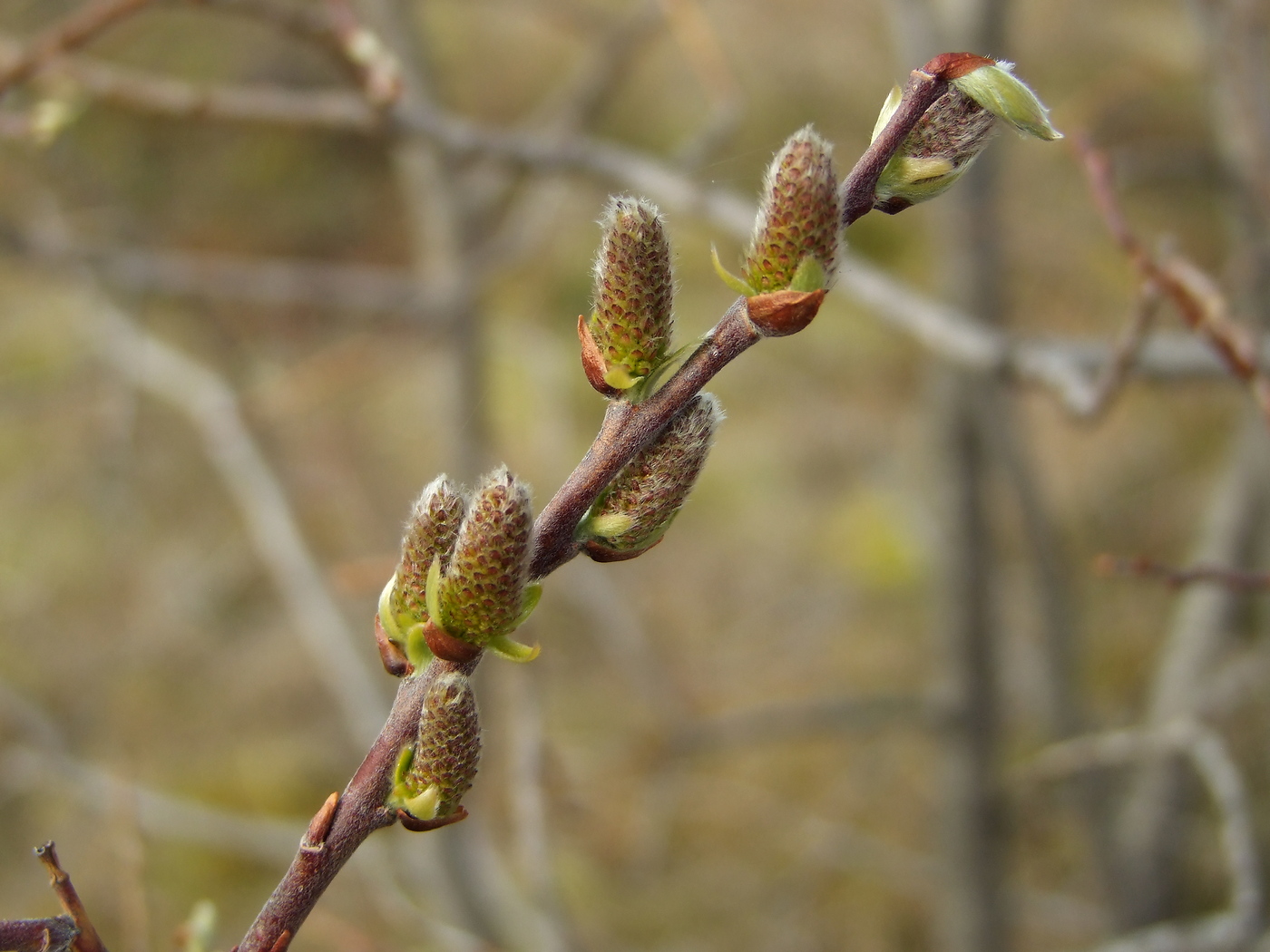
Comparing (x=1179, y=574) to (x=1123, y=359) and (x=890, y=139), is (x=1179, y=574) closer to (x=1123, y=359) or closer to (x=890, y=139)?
(x=1123, y=359)

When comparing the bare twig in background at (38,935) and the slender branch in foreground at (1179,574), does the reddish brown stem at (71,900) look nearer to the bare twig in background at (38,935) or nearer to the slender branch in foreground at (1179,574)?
the bare twig in background at (38,935)

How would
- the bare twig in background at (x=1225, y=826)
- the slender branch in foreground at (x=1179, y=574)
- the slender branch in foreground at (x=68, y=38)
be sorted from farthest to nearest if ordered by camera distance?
the bare twig in background at (x=1225, y=826) < the slender branch in foreground at (x=68, y=38) < the slender branch in foreground at (x=1179, y=574)

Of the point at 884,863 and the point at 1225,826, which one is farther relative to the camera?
the point at 884,863

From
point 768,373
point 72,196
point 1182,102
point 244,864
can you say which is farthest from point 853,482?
point 72,196

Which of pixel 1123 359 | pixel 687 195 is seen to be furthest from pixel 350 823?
pixel 687 195

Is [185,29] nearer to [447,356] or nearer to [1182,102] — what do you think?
[447,356]

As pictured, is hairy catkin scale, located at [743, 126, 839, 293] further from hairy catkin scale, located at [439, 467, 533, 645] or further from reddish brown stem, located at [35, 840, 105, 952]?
reddish brown stem, located at [35, 840, 105, 952]

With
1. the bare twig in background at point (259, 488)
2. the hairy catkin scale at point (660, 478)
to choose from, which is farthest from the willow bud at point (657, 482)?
the bare twig in background at point (259, 488)
